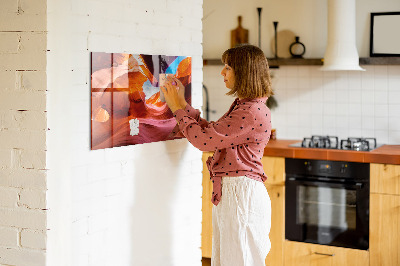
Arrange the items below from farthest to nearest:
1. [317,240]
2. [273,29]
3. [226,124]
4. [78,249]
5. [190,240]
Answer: [273,29], [317,240], [190,240], [226,124], [78,249]

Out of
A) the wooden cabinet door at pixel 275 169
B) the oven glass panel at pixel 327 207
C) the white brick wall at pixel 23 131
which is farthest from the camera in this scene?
the wooden cabinet door at pixel 275 169

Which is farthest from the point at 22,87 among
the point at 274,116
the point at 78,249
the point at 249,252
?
the point at 274,116

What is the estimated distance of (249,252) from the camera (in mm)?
2842

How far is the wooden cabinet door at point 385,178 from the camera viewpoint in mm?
4039

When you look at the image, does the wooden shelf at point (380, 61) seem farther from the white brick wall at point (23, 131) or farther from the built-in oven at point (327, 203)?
the white brick wall at point (23, 131)

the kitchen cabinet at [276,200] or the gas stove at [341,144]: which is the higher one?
the gas stove at [341,144]

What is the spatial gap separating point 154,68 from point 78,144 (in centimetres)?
64

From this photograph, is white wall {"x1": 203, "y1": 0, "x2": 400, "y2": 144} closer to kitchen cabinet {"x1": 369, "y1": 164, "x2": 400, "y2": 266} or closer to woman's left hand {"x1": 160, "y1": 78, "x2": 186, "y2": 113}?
kitchen cabinet {"x1": 369, "y1": 164, "x2": 400, "y2": 266}

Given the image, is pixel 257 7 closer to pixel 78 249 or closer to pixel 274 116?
pixel 274 116

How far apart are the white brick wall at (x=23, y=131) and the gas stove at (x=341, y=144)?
102 inches

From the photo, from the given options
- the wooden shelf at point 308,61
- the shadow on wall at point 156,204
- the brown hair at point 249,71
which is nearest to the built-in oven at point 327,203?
the wooden shelf at point 308,61

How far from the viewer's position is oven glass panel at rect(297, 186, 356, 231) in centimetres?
426

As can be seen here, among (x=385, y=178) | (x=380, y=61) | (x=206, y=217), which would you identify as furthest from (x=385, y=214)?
(x=206, y=217)

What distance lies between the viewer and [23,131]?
232 centimetres
